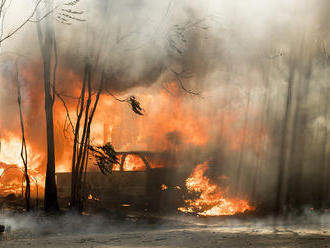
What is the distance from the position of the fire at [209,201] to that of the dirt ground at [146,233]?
1.04 meters

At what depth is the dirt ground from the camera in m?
6.92

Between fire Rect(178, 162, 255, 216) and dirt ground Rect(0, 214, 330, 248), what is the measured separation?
1.04m

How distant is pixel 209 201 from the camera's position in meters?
13.0

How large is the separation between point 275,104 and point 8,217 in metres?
11.6

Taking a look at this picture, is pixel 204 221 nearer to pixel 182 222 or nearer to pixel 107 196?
pixel 182 222

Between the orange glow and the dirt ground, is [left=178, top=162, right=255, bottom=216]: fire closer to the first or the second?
the dirt ground

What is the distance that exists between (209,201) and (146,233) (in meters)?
4.92

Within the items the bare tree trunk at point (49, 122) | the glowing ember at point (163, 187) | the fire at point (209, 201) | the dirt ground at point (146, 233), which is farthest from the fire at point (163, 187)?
the bare tree trunk at point (49, 122)

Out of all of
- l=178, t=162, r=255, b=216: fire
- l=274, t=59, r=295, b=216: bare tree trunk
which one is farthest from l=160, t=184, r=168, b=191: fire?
l=274, t=59, r=295, b=216: bare tree trunk

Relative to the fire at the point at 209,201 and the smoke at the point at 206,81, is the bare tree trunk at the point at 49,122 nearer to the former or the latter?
the smoke at the point at 206,81

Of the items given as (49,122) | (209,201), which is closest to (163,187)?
(209,201)

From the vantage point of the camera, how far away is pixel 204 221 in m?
11.1

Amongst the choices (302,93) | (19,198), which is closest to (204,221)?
(19,198)

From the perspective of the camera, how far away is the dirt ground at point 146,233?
692 cm
